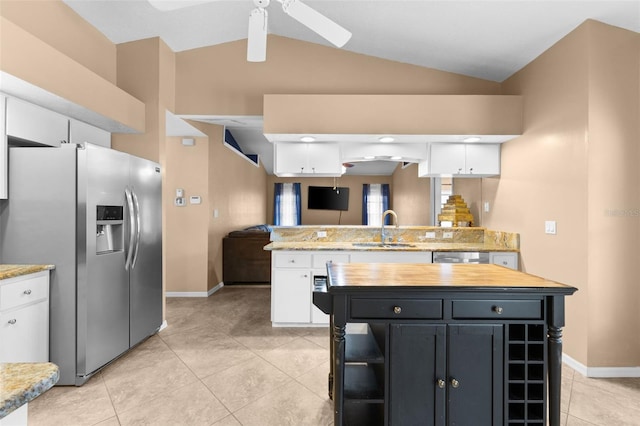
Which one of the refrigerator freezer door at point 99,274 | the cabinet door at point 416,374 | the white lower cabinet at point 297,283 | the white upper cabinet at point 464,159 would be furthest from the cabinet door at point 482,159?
the refrigerator freezer door at point 99,274

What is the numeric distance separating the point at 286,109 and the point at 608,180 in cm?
287

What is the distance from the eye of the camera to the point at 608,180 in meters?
2.48

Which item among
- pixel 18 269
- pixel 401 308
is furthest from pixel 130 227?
pixel 401 308

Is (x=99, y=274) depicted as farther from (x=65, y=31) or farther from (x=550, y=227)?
(x=550, y=227)

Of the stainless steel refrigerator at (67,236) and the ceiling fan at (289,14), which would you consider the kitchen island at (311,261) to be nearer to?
the stainless steel refrigerator at (67,236)

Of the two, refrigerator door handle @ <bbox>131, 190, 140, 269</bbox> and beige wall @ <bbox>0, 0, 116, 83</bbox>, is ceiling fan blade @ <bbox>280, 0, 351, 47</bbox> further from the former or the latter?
refrigerator door handle @ <bbox>131, 190, 140, 269</bbox>

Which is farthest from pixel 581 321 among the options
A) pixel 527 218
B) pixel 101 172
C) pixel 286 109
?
pixel 101 172

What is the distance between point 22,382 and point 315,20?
199 centimetres

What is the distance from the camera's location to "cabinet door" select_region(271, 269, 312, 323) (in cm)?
336

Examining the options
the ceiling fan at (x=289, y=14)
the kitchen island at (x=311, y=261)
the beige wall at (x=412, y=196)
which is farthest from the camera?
the beige wall at (x=412, y=196)

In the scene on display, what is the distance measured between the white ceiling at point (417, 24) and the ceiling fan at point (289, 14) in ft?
4.04

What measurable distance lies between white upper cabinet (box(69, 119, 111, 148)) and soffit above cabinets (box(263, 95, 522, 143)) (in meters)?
1.56

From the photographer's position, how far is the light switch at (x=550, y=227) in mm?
2780

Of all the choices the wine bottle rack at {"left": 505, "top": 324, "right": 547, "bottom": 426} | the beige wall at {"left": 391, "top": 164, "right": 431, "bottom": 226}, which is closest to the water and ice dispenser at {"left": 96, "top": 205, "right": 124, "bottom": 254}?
the wine bottle rack at {"left": 505, "top": 324, "right": 547, "bottom": 426}
